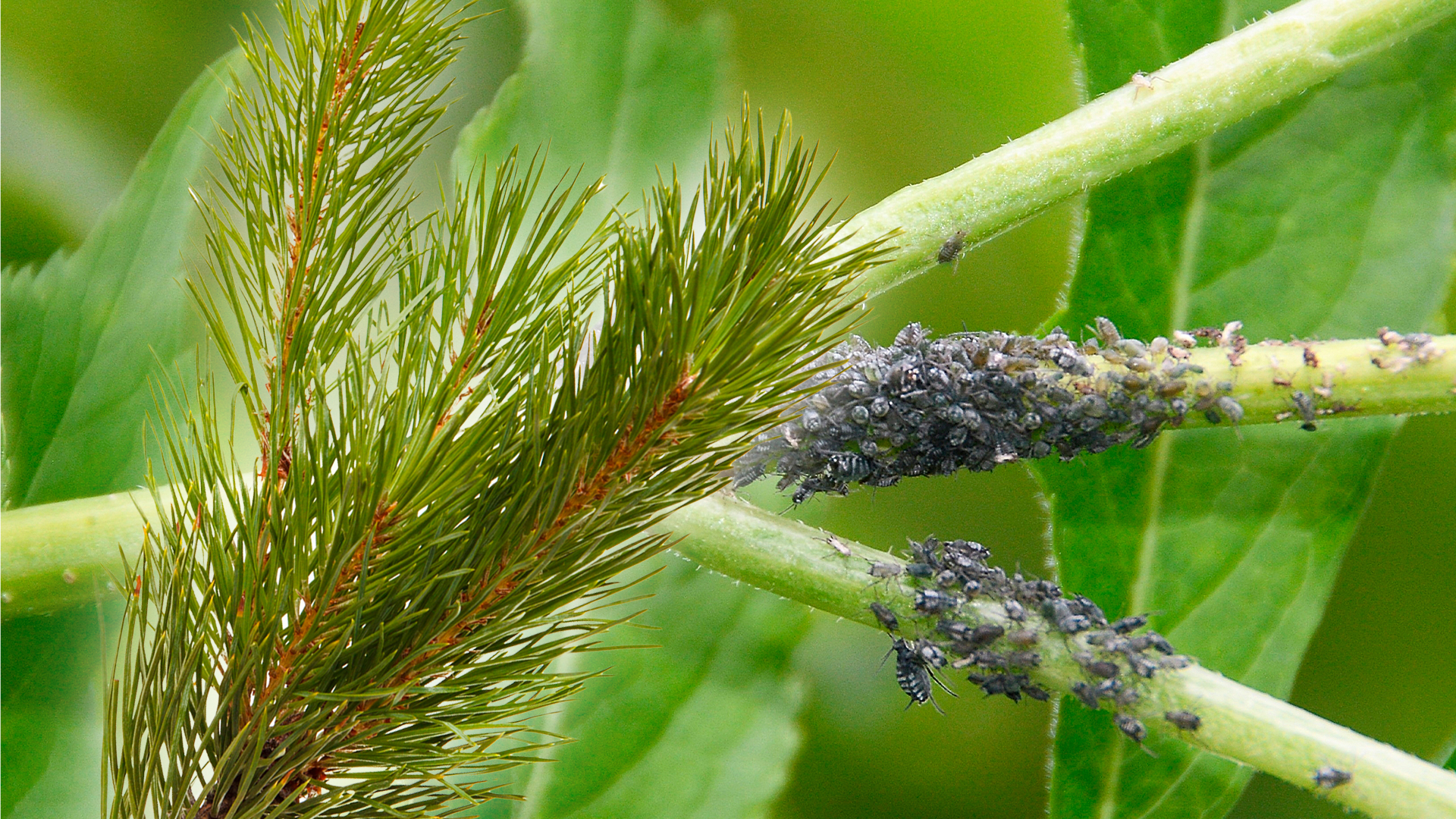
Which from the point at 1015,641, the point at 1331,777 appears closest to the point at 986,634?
the point at 1015,641

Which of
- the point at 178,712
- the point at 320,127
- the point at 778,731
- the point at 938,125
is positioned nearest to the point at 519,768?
the point at 778,731

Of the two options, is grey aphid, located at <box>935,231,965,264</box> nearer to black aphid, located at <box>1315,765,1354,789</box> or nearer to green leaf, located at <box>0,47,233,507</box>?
black aphid, located at <box>1315,765,1354,789</box>

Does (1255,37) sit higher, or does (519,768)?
(1255,37)

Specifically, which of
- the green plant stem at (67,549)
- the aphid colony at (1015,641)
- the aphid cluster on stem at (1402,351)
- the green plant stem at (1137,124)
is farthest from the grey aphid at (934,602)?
the green plant stem at (67,549)

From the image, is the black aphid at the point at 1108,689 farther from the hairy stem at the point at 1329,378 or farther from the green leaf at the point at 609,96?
the green leaf at the point at 609,96

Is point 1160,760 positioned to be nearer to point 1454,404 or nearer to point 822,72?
point 1454,404

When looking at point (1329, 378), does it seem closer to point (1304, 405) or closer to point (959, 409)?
point (1304, 405)
